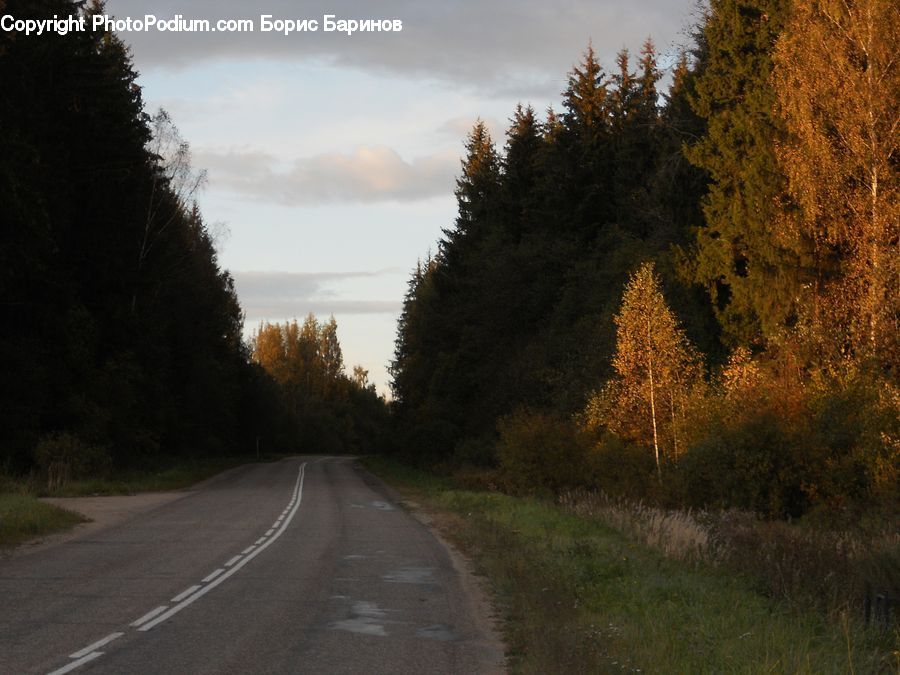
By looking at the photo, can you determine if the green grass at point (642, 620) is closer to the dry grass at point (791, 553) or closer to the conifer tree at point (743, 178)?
the dry grass at point (791, 553)

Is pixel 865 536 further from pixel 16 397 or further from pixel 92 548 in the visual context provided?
pixel 16 397

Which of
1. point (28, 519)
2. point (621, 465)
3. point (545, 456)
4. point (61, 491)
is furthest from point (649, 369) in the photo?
point (28, 519)

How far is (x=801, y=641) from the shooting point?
31.2ft

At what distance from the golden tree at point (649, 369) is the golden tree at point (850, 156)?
5.44m

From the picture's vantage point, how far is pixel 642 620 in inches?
425

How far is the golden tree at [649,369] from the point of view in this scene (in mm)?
33281

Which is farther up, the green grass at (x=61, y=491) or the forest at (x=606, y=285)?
the forest at (x=606, y=285)

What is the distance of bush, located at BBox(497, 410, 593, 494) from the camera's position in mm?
34844

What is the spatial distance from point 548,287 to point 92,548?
141ft

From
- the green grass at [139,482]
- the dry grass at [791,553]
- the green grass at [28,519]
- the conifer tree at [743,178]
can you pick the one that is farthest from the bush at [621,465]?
the green grass at [28,519]

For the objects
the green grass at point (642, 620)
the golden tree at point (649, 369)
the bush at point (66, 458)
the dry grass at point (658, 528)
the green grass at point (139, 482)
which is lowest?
the dry grass at point (658, 528)

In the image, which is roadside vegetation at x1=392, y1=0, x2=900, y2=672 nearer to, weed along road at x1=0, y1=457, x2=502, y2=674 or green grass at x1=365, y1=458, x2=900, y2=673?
green grass at x1=365, y1=458, x2=900, y2=673

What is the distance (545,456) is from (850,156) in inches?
556

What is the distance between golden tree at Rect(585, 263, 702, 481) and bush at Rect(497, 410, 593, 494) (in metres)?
1.68
